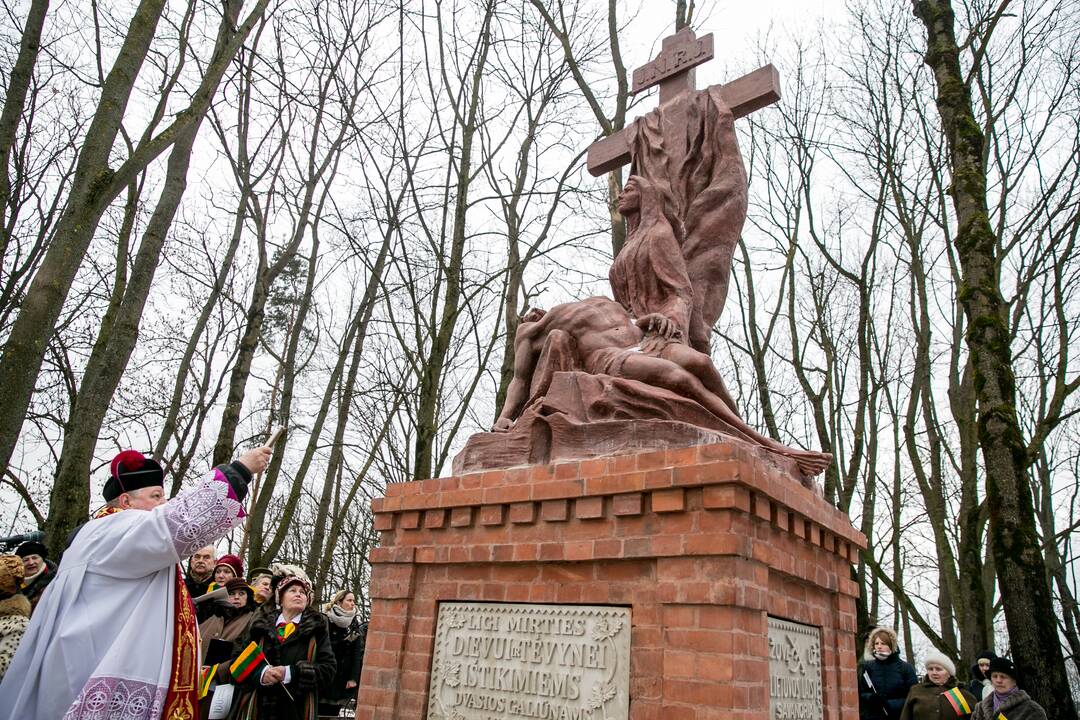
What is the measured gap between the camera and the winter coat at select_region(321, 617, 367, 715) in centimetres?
655

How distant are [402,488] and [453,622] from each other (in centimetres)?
84

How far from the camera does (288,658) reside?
5145 mm

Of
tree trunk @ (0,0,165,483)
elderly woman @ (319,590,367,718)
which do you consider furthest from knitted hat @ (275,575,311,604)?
tree trunk @ (0,0,165,483)

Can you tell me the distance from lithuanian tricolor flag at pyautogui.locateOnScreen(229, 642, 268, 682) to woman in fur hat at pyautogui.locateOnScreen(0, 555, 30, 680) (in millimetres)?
1232

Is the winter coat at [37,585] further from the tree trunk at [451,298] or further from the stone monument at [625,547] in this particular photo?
the tree trunk at [451,298]

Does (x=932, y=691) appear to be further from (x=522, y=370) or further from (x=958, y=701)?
(x=522, y=370)

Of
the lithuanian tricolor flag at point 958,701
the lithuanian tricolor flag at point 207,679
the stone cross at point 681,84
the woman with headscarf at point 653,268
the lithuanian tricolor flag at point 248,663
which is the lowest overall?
the lithuanian tricolor flag at point 207,679

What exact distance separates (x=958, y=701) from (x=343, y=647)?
5.11 m

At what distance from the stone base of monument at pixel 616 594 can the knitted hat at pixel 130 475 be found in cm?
131

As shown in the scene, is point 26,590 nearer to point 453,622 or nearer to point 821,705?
point 453,622

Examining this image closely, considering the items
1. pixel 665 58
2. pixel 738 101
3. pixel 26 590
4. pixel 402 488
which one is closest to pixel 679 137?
pixel 738 101

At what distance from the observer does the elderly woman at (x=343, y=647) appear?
6.28 meters

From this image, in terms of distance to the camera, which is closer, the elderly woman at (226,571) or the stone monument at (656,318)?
the stone monument at (656,318)

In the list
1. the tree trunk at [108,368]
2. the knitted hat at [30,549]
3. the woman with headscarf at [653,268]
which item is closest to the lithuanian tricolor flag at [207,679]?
the knitted hat at [30,549]
